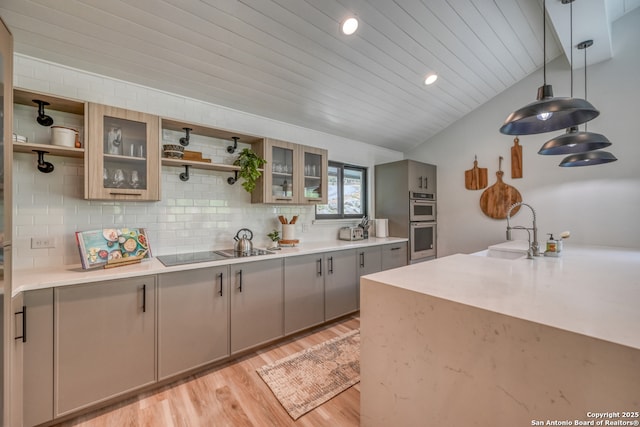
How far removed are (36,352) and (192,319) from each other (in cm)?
83

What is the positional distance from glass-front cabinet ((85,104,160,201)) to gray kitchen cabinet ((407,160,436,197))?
3.20 m

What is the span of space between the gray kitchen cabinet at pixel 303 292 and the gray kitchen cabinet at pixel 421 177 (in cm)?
197

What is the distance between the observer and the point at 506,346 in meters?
0.92

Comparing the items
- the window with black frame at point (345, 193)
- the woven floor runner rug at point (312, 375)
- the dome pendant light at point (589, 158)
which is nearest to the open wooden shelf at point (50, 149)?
the woven floor runner rug at point (312, 375)

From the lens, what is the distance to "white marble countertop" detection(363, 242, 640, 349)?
0.85 metres

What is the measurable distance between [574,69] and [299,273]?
13.4 feet

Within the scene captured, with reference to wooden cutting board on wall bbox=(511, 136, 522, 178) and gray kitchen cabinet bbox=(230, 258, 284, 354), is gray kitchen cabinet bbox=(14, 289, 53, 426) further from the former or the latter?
wooden cutting board on wall bbox=(511, 136, 522, 178)

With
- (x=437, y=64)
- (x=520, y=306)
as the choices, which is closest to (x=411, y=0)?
(x=437, y=64)

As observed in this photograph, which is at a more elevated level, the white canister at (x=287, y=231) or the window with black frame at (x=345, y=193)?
the window with black frame at (x=345, y=193)

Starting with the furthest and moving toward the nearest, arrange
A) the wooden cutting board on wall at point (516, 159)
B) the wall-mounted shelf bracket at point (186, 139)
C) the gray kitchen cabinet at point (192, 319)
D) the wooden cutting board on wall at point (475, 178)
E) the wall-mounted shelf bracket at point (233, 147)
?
1. the wooden cutting board on wall at point (475, 178)
2. the wooden cutting board on wall at point (516, 159)
3. the wall-mounted shelf bracket at point (233, 147)
4. the wall-mounted shelf bracket at point (186, 139)
5. the gray kitchen cabinet at point (192, 319)

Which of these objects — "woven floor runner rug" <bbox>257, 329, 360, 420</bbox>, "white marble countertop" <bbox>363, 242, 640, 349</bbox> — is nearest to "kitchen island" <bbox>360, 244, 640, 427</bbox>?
"white marble countertop" <bbox>363, 242, 640, 349</bbox>

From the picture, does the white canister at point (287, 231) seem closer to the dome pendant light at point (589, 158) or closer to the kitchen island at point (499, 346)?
the kitchen island at point (499, 346)

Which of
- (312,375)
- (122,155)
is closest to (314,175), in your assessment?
(122,155)

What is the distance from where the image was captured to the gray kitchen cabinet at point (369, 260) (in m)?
3.22
